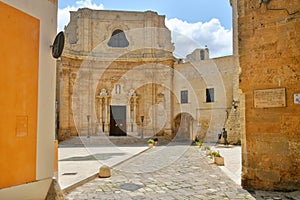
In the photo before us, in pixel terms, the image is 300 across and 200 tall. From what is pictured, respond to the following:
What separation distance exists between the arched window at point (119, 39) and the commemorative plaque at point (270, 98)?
70.0ft

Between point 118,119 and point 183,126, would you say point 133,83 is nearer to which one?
point 118,119

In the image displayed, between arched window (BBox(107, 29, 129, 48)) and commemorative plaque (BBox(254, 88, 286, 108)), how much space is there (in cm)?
2134

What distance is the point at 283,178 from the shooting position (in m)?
6.17

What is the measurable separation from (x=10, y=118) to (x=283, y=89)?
5399mm

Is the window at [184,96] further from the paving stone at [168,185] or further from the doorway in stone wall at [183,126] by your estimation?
the paving stone at [168,185]

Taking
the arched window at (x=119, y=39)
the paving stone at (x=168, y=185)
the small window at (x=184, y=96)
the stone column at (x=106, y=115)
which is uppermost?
the arched window at (x=119, y=39)

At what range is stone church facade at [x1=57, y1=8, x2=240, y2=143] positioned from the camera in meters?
23.3

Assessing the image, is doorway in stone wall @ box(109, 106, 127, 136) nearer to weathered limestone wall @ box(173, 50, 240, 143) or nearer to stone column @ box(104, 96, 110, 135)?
stone column @ box(104, 96, 110, 135)

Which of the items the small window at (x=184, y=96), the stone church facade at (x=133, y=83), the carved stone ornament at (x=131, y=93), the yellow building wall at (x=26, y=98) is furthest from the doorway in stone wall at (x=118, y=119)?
the yellow building wall at (x=26, y=98)

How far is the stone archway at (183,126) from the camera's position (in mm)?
25453

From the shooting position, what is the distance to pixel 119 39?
26.7m

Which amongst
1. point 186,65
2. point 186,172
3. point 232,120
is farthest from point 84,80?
point 186,172

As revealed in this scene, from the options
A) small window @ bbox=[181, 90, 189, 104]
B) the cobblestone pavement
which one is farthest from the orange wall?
small window @ bbox=[181, 90, 189, 104]

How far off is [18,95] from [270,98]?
515cm
